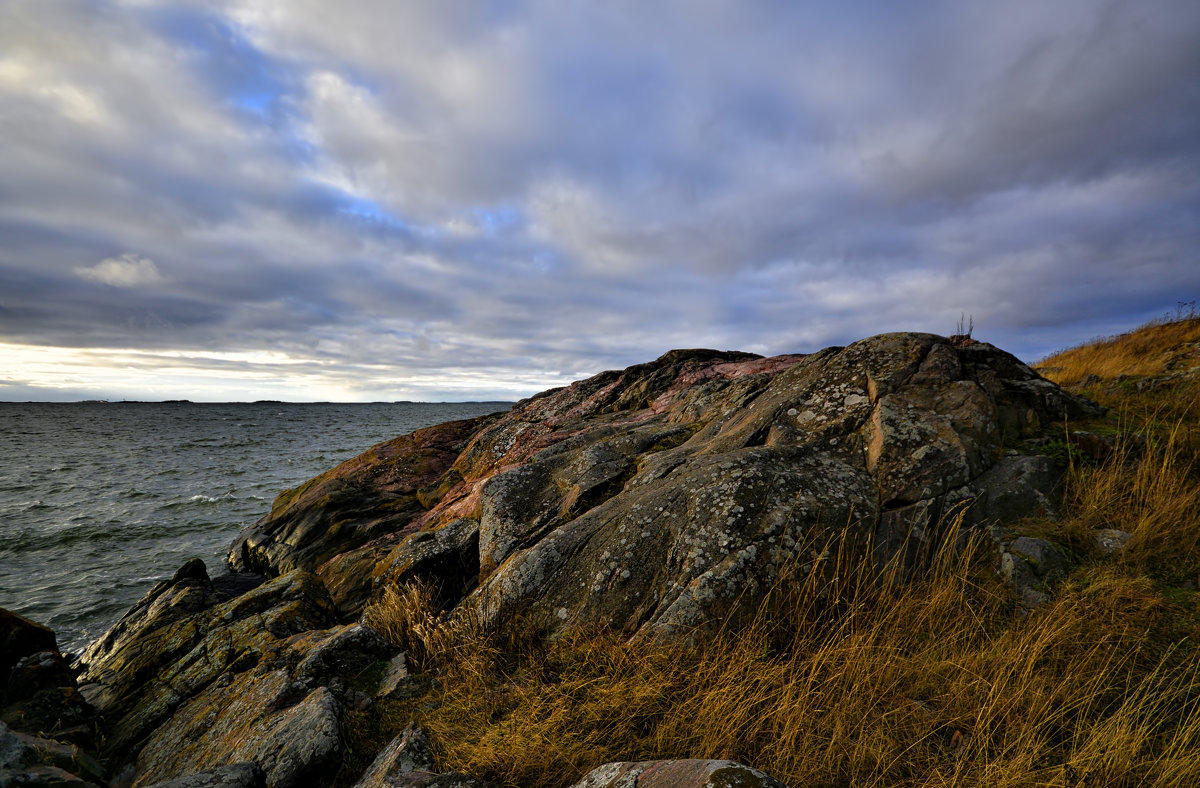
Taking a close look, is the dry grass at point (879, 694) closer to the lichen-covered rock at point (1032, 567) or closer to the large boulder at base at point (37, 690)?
the lichen-covered rock at point (1032, 567)

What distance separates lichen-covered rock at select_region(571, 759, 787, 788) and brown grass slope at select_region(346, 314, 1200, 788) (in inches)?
27.1

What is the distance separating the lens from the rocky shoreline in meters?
4.52

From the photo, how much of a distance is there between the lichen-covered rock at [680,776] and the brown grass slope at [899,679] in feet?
2.26

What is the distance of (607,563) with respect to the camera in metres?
5.62

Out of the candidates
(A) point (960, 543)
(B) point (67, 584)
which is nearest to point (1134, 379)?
(A) point (960, 543)

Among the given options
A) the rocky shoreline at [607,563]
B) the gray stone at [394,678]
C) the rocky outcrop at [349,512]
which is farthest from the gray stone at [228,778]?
Answer: the rocky outcrop at [349,512]

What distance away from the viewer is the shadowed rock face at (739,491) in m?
5.28

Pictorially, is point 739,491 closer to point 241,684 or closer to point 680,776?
point 680,776

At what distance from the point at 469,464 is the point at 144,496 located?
2294 centimetres

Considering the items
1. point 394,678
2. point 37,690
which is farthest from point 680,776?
point 37,690

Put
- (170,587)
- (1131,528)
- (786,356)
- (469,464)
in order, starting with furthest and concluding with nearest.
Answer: (786,356)
(469,464)
(170,587)
(1131,528)

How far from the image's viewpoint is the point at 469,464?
548 inches

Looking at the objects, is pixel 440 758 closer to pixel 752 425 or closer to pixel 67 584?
pixel 752 425

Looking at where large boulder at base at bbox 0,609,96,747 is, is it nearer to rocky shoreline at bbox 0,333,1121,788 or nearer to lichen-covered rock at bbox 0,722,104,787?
rocky shoreline at bbox 0,333,1121,788
